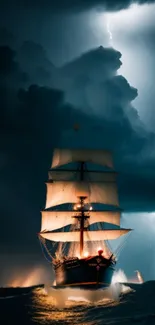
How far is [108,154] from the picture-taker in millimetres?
102938

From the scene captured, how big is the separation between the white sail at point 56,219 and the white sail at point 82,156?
33.7 ft

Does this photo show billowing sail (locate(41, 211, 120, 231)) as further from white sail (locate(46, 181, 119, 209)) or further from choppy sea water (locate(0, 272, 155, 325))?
choppy sea water (locate(0, 272, 155, 325))

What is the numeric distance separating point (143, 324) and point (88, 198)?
179ft

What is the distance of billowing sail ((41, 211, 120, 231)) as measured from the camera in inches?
3888

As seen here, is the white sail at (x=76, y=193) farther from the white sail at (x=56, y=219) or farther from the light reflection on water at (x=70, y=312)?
the light reflection on water at (x=70, y=312)

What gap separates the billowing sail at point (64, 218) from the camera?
98.8 meters

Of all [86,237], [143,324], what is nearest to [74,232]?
[86,237]

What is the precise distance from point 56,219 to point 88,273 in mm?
23529

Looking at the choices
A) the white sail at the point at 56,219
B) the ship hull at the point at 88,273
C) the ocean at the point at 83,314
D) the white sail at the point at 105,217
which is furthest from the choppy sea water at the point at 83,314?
the white sail at the point at 105,217

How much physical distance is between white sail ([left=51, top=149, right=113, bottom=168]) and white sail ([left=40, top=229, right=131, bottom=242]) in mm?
13670

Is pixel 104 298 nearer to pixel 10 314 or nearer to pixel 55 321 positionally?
pixel 10 314

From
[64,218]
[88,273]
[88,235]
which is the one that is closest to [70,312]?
[88,273]

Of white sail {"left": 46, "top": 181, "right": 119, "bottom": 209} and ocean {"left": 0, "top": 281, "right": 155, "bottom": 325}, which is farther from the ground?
white sail {"left": 46, "top": 181, "right": 119, "bottom": 209}

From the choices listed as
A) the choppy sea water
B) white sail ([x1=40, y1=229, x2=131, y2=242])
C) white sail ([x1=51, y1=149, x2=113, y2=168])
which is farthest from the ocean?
white sail ([x1=51, y1=149, x2=113, y2=168])
